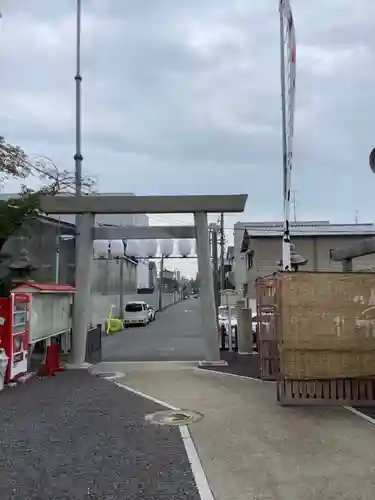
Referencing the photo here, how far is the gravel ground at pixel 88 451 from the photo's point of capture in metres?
4.98

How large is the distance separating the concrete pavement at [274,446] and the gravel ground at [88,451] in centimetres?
40

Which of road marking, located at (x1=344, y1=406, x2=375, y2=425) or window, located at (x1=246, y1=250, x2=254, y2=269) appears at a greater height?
window, located at (x1=246, y1=250, x2=254, y2=269)

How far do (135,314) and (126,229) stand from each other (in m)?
21.8

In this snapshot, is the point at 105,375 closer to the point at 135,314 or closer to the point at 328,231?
the point at 328,231

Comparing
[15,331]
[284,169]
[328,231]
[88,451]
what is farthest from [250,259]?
[88,451]

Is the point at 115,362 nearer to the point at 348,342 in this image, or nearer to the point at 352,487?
the point at 348,342

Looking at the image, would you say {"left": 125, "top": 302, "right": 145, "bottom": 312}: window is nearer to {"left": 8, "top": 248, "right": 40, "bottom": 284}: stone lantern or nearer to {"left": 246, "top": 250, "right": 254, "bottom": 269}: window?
{"left": 246, "top": 250, "right": 254, "bottom": 269}: window

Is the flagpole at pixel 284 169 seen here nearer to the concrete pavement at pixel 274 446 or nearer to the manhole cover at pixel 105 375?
the concrete pavement at pixel 274 446

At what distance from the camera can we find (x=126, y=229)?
45.8 feet

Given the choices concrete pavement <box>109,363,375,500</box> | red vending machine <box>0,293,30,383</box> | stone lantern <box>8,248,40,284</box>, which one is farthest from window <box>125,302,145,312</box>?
concrete pavement <box>109,363,375,500</box>

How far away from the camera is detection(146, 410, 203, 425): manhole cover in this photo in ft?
24.9

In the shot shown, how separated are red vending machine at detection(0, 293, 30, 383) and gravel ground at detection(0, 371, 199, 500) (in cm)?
101

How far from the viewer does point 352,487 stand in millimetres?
4945

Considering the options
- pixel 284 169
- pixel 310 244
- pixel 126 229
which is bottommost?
A: pixel 126 229
